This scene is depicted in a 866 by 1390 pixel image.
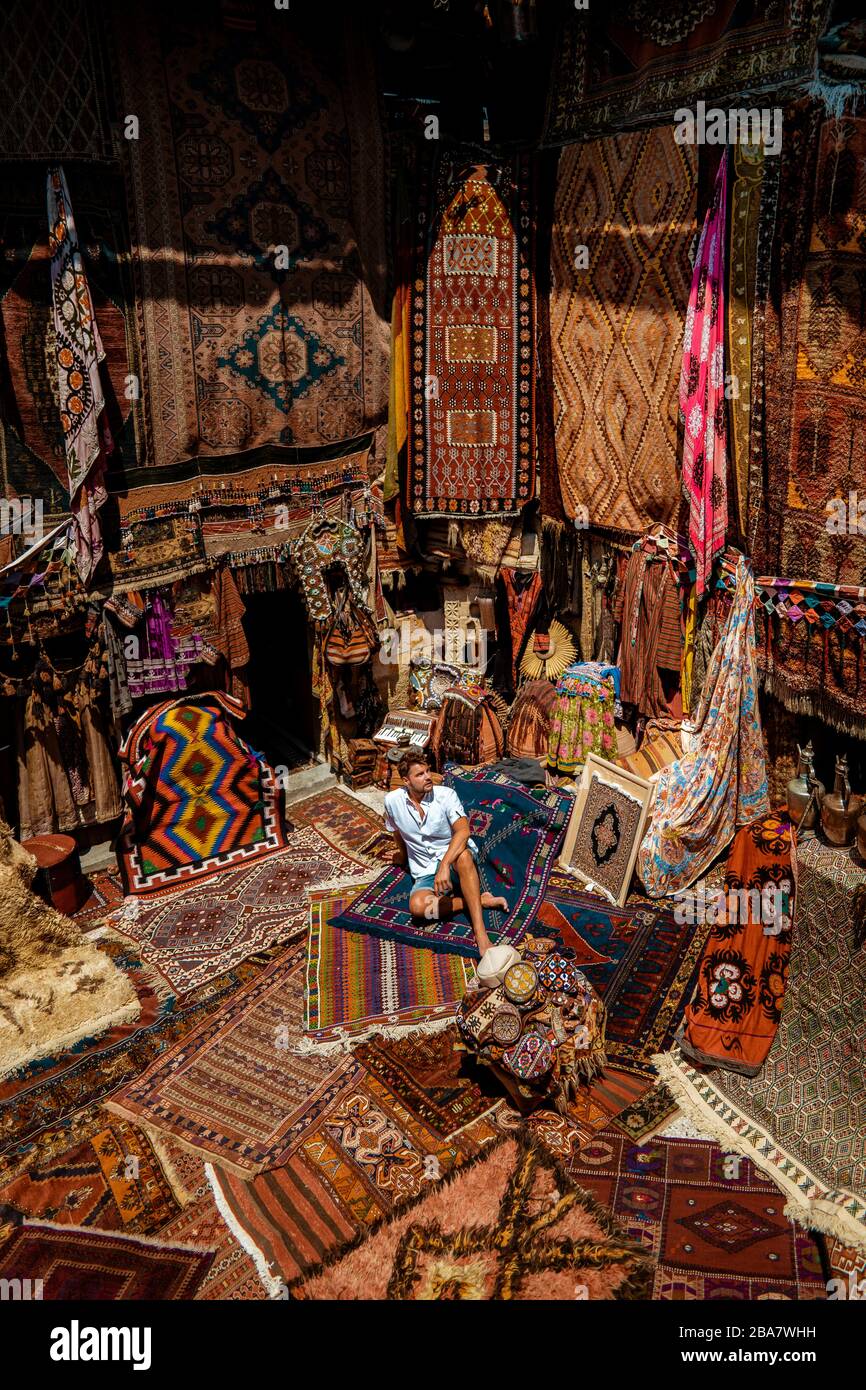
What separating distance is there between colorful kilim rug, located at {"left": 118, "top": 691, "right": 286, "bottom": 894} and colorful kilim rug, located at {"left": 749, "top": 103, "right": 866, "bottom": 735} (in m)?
3.42

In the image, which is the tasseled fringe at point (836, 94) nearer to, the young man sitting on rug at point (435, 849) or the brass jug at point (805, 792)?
the brass jug at point (805, 792)

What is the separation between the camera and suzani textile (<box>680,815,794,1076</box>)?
4.75m

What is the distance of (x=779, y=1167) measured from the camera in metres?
4.18

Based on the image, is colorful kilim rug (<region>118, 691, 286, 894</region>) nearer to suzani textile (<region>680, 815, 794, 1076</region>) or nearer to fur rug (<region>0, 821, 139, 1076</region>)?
fur rug (<region>0, 821, 139, 1076</region>)

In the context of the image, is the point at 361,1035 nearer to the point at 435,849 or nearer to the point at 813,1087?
the point at 435,849

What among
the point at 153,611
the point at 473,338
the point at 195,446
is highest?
the point at 473,338

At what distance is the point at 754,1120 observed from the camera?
4430 millimetres

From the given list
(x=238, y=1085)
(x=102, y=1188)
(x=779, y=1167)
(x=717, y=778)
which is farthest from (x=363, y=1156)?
(x=717, y=778)

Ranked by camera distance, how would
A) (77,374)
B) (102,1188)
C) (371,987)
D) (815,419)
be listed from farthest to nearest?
(77,374), (815,419), (371,987), (102,1188)

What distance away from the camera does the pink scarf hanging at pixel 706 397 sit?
621 centimetres

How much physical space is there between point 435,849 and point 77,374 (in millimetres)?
3506
